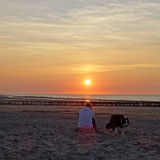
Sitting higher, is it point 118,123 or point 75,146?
point 118,123

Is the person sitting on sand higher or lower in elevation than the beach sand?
higher

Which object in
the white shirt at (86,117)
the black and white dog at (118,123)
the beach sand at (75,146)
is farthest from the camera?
the white shirt at (86,117)

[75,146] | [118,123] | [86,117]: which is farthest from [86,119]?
[75,146]

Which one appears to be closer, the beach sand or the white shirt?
the beach sand

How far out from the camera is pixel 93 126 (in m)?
18.6

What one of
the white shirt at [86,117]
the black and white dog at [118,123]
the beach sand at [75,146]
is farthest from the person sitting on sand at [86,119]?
the black and white dog at [118,123]

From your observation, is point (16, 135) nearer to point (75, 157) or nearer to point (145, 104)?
point (75, 157)

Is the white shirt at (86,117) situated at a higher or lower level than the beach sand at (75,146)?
higher

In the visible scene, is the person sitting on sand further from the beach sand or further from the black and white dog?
the black and white dog

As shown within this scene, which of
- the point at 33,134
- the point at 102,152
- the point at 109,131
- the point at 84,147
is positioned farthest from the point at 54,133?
the point at 102,152

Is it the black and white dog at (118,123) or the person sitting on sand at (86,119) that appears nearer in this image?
the black and white dog at (118,123)

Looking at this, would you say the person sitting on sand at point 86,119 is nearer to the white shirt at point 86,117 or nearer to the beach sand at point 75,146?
the white shirt at point 86,117

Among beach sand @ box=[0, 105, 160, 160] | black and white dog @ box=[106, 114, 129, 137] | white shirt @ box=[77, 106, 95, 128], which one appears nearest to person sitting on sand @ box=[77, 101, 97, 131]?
white shirt @ box=[77, 106, 95, 128]

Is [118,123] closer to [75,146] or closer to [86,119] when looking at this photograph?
[86,119]
